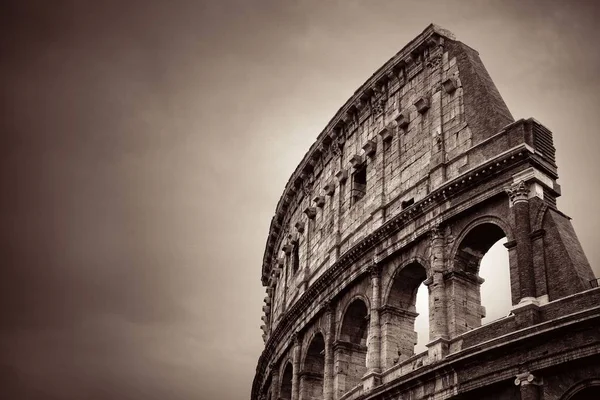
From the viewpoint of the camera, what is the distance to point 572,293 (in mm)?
17094

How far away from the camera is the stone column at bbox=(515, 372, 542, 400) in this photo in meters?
16.4

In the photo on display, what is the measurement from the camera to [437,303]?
65.5 ft

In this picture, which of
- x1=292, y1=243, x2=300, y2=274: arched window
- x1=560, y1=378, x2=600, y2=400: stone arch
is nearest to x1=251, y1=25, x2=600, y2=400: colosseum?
x1=560, y1=378, x2=600, y2=400: stone arch

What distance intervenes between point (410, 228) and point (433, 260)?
171cm

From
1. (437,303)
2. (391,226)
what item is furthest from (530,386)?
(391,226)

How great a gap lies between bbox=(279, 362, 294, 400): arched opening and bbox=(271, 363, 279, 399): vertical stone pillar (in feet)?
0.87

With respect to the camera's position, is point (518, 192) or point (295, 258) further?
point (295, 258)

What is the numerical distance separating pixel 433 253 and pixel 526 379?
16.6 feet

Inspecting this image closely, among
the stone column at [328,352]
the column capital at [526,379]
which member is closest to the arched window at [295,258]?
the stone column at [328,352]

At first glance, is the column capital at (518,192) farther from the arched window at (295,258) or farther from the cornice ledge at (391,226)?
the arched window at (295,258)

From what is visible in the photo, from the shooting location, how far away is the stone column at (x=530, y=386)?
1638cm

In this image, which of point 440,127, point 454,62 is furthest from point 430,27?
point 440,127

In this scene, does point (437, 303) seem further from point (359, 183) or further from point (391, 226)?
point (359, 183)

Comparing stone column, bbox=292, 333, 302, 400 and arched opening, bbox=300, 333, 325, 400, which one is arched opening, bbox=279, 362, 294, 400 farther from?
arched opening, bbox=300, 333, 325, 400
